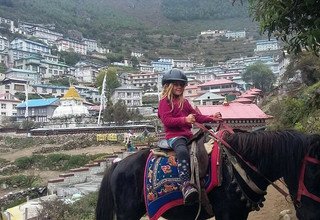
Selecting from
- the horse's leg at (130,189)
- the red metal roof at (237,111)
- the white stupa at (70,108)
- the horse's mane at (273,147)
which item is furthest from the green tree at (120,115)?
the horse's mane at (273,147)

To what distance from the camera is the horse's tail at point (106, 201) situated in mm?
4781

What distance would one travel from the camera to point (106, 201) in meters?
4.82

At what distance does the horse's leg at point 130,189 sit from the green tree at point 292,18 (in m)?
2.23

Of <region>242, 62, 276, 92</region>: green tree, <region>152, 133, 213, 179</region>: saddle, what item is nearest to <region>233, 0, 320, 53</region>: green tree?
<region>152, 133, 213, 179</region>: saddle

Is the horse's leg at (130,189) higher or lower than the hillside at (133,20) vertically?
lower

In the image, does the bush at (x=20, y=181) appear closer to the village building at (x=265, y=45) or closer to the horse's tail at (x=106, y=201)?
the horse's tail at (x=106, y=201)

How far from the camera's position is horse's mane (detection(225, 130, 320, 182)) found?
12.1 ft

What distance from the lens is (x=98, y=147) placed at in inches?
1411

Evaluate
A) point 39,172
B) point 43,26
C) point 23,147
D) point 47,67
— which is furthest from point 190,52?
point 39,172

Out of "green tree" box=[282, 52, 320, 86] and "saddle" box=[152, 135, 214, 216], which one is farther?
"green tree" box=[282, 52, 320, 86]

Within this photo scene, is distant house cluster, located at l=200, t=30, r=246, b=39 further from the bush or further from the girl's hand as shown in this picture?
the girl's hand

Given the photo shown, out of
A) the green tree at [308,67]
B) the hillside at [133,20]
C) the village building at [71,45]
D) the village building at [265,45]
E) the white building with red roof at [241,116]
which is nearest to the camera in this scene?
the green tree at [308,67]

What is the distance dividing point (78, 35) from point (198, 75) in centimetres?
5401

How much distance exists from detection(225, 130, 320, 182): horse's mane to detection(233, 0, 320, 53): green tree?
3.45 ft
